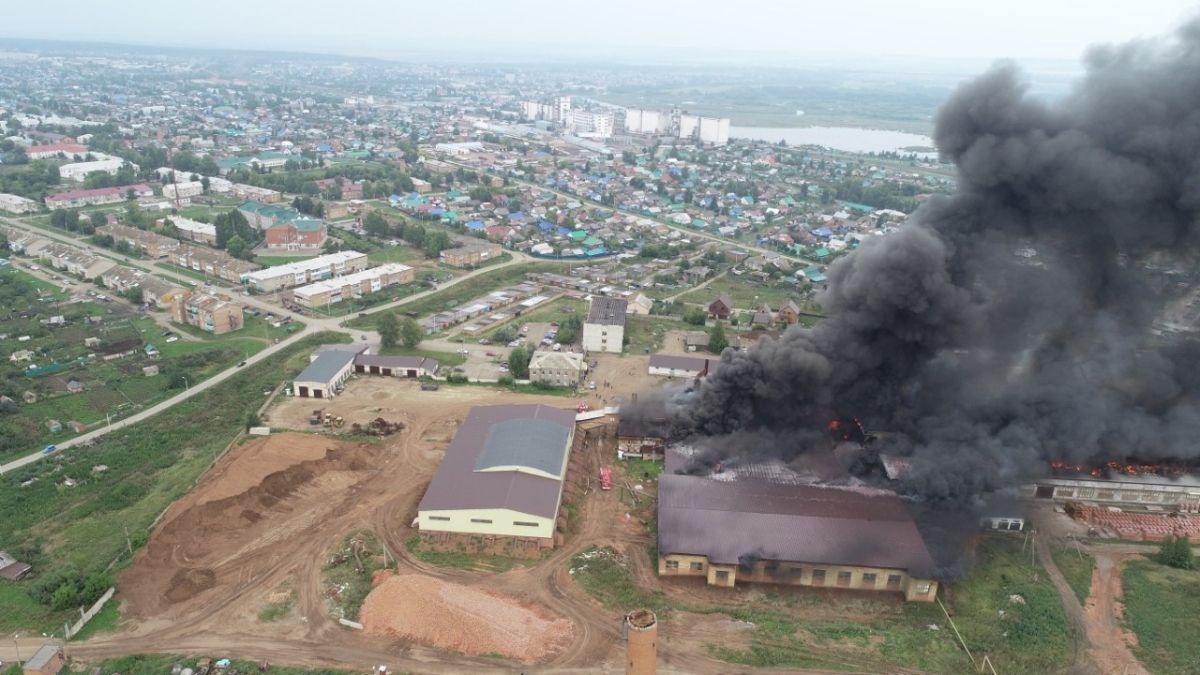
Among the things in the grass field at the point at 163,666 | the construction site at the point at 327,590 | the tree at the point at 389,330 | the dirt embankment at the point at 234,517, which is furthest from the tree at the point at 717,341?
the grass field at the point at 163,666

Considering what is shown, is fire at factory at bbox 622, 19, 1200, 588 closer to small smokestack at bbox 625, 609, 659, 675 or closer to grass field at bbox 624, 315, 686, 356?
small smokestack at bbox 625, 609, 659, 675

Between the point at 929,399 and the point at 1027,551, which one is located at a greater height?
the point at 929,399

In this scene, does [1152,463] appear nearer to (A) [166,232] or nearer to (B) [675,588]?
(B) [675,588]

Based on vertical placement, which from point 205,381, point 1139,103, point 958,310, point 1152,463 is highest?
point 1139,103

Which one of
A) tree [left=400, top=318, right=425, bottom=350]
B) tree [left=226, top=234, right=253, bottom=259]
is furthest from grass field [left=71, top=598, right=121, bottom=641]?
tree [left=226, top=234, right=253, bottom=259]

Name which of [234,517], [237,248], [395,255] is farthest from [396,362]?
[237,248]

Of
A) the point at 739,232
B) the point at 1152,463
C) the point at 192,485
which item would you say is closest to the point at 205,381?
the point at 192,485
